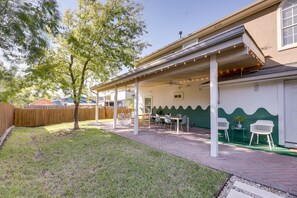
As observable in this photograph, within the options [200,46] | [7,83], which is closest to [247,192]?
[200,46]

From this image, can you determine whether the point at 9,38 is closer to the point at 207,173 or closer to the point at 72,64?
the point at 72,64

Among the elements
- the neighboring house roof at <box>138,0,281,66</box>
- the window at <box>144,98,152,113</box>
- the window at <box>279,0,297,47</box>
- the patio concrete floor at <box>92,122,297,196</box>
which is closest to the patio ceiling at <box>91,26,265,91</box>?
the window at <box>279,0,297,47</box>

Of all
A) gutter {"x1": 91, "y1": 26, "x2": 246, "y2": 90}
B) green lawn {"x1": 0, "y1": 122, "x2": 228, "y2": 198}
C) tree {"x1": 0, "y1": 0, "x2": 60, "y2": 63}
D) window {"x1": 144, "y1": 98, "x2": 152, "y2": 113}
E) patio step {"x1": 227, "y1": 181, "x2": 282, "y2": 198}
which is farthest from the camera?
window {"x1": 144, "y1": 98, "x2": 152, "y2": 113}

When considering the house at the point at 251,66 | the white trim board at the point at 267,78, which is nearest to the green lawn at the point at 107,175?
the house at the point at 251,66

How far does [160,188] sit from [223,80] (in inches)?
239

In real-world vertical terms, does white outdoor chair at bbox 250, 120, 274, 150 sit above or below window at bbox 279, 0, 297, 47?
below

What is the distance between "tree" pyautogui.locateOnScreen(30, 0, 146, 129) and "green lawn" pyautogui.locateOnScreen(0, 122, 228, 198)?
525 cm

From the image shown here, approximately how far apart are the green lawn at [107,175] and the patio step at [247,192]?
0.28 metres

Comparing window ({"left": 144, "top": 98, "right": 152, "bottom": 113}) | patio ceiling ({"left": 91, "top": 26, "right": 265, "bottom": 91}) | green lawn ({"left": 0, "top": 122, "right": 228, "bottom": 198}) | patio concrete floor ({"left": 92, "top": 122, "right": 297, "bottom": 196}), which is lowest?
green lawn ({"left": 0, "top": 122, "right": 228, "bottom": 198})

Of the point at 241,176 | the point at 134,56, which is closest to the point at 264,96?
the point at 241,176

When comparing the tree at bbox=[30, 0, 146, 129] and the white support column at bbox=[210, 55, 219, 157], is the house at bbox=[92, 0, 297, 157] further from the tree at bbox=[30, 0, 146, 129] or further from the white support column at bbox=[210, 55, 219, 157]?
the tree at bbox=[30, 0, 146, 129]

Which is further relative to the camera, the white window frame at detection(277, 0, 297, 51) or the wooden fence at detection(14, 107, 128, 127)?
the wooden fence at detection(14, 107, 128, 127)

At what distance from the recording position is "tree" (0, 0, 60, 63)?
17.8 feet

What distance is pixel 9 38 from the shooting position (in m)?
5.68
